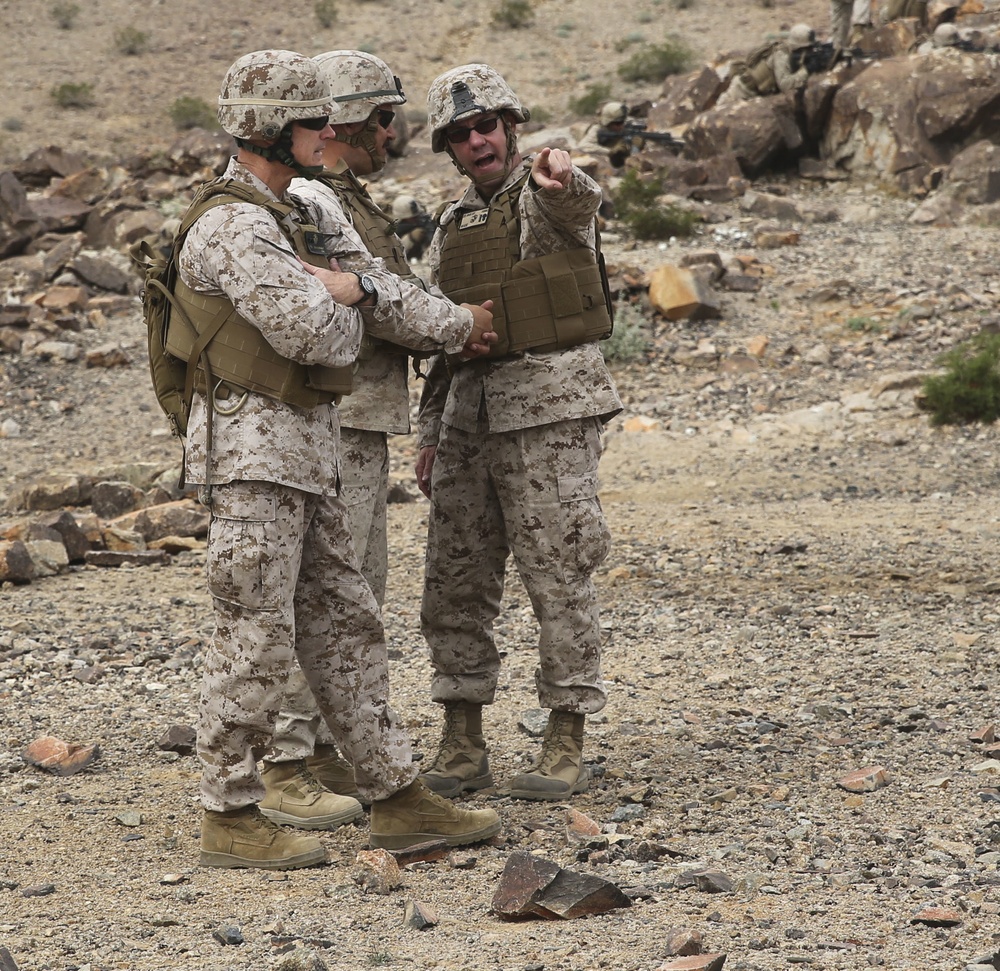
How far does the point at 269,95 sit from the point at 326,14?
3283cm

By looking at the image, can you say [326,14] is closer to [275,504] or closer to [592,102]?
[592,102]

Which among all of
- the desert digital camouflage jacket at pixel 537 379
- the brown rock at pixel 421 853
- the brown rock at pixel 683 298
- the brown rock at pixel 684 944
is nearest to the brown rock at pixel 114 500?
the desert digital camouflage jacket at pixel 537 379

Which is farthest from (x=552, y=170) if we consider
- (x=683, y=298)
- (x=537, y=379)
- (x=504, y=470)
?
(x=683, y=298)

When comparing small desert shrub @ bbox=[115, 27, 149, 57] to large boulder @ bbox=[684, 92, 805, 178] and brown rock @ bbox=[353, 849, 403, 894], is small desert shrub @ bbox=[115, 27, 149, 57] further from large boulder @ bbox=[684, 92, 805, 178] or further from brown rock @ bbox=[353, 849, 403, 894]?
brown rock @ bbox=[353, 849, 403, 894]

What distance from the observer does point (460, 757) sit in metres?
4.35

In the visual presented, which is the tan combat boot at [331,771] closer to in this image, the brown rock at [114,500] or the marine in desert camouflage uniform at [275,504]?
the marine in desert camouflage uniform at [275,504]

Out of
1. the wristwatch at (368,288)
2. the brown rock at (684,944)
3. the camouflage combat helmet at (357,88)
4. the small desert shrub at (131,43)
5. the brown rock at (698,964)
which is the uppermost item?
the small desert shrub at (131,43)

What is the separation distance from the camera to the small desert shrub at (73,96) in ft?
94.4

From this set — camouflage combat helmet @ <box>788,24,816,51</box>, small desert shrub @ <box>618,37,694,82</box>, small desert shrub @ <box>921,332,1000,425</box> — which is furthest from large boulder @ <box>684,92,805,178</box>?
small desert shrub @ <box>618,37,694,82</box>

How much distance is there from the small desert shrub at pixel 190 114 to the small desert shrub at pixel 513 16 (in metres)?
9.26

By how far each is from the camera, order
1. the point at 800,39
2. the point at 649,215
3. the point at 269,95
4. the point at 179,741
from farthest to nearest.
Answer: the point at 800,39 < the point at 649,215 < the point at 179,741 < the point at 269,95

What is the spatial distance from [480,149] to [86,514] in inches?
209

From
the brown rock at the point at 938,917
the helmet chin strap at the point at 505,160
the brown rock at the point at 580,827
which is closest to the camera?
the brown rock at the point at 938,917

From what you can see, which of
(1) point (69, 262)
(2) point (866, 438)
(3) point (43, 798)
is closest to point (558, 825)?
(3) point (43, 798)
